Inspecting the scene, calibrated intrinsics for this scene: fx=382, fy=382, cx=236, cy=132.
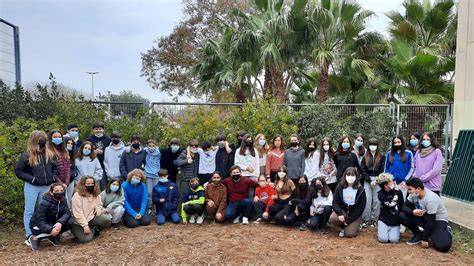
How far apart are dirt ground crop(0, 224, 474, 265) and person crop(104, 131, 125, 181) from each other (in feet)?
3.97

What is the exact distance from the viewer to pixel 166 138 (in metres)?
9.17

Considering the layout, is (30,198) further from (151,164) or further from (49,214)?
(151,164)

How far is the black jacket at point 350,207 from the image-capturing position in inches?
259

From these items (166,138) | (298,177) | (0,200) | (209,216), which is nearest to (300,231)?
(298,177)

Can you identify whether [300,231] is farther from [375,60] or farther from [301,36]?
[375,60]

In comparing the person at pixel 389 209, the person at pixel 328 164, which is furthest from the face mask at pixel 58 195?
the person at pixel 389 209

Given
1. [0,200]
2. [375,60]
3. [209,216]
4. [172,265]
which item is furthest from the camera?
[375,60]

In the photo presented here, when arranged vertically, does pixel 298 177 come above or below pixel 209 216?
above

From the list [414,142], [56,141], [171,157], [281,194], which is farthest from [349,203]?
[56,141]

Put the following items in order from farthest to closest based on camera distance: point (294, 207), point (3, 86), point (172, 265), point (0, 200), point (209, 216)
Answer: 1. point (3, 86)
2. point (209, 216)
3. point (294, 207)
4. point (0, 200)
5. point (172, 265)

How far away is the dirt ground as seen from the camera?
5.25 meters

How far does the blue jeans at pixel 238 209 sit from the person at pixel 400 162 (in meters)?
2.68

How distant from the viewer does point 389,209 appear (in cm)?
630

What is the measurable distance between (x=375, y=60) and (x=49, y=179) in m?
11.7
